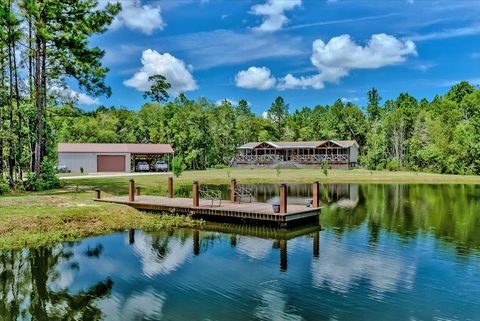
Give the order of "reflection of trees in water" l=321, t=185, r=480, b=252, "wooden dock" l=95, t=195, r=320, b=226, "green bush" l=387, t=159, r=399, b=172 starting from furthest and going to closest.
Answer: "green bush" l=387, t=159, r=399, b=172
"wooden dock" l=95, t=195, r=320, b=226
"reflection of trees in water" l=321, t=185, r=480, b=252

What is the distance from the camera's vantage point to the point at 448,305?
9.12 metres

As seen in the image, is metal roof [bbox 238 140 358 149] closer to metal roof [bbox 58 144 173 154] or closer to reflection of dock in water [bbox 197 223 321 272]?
metal roof [bbox 58 144 173 154]

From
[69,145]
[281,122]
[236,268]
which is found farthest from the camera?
[281,122]

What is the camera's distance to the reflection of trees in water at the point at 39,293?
879 cm

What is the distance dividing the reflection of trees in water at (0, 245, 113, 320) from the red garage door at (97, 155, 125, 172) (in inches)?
1661

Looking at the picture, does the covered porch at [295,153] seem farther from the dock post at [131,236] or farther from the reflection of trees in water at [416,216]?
the dock post at [131,236]

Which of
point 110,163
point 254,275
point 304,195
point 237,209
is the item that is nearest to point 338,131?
point 110,163

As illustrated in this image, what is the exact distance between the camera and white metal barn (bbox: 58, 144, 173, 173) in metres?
52.6

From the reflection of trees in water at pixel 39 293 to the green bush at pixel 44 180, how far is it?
12983 mm

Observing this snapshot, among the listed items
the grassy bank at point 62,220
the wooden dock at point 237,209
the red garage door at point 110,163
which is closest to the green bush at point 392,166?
the red garage door at point 110,163

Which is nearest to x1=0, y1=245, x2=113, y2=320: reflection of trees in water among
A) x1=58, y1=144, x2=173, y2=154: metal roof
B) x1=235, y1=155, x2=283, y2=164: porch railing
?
x1=58, y1=144, x2=173, y2=154: metal roof

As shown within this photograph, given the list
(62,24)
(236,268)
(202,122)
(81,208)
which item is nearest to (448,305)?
(236,268)

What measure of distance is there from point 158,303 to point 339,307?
3817 mm

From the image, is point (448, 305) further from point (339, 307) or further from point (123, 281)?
point (123, 281)
